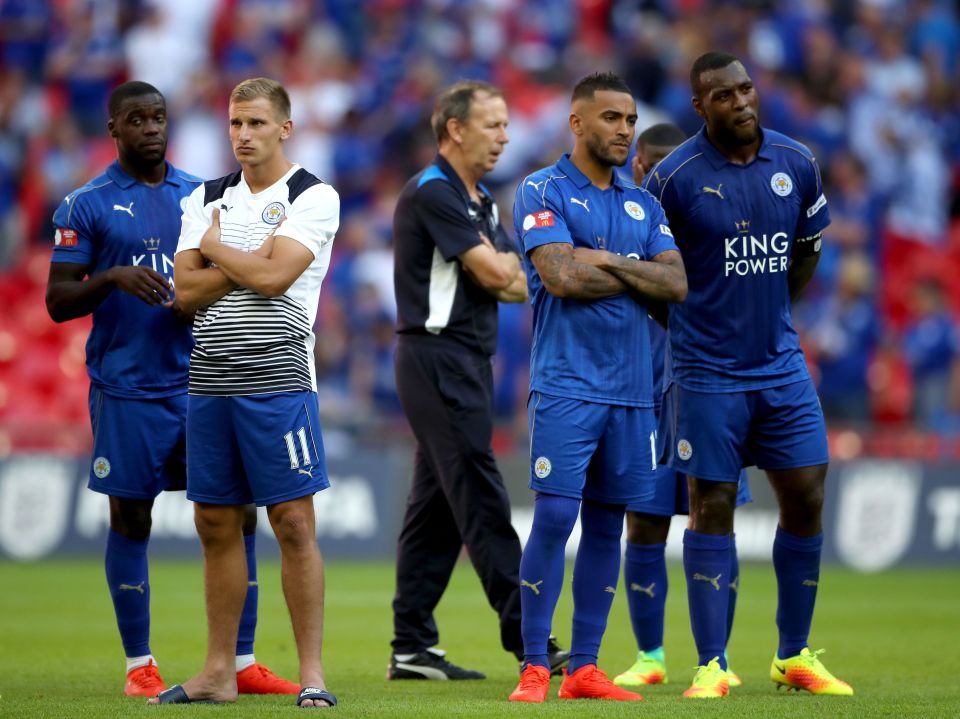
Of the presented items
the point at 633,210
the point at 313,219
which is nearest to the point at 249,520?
the point at 313,219

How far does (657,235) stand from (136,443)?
2.54 meters

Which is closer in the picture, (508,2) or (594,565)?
(594,565)

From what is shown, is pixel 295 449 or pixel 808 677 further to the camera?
pixel 808 677

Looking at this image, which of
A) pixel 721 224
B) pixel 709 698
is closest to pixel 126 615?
pixel 709 698

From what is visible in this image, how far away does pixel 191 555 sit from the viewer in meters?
15.0

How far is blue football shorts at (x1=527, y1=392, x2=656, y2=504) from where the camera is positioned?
670 centimetres

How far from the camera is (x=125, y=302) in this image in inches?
285

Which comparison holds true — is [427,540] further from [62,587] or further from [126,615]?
[62,587]

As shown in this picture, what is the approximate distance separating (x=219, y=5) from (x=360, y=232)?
5222mm

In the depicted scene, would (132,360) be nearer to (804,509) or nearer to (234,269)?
(234,269)

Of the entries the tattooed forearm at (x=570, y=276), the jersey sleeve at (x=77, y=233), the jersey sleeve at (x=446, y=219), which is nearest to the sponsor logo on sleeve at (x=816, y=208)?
the tattooed forearm at (x=570, y=276)

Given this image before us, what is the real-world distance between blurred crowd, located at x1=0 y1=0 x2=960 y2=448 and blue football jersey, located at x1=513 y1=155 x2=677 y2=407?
876 cm

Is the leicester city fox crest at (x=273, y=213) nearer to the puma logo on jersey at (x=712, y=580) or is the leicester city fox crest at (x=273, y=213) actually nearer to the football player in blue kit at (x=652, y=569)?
the football player in blue kit at (x=652, y=569)

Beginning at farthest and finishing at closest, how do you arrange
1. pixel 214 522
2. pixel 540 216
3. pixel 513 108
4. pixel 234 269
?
pixel 513 108 < pixel 540 216 < pixel 214 522 < pixel 234 269
